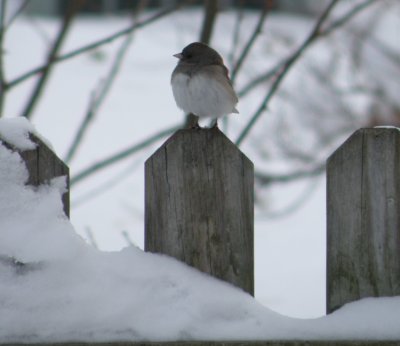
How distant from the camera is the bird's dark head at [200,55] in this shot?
2.46m

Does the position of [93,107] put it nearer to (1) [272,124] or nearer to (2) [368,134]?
(2) [368,134]

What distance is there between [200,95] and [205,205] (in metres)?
0.64

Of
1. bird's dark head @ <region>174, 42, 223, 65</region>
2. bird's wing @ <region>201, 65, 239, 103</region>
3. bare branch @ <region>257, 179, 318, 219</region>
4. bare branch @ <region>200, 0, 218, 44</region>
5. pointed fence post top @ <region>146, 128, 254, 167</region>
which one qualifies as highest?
bare branch @ <region>200, 0, 218, 44</region>

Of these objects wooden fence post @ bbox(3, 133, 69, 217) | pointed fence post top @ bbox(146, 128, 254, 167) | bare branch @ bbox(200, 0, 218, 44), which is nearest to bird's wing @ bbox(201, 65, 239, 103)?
bare branch @ bbox(200, 0, 218, 44)

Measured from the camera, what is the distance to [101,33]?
1400cm

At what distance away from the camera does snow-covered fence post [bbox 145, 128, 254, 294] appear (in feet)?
6.11

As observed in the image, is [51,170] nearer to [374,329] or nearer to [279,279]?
[374,329]

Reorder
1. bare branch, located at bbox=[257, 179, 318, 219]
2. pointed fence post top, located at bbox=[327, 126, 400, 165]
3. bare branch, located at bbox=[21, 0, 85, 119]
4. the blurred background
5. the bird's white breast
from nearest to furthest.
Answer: pointed fence post top, located at bbox=[327, 126, 400, 165]
the bird's white breast
bare branch, located at bbox=[21, 0, 85, 119]
the blurred background
bare branch, located at bbox=[257, 179, 318, 219]

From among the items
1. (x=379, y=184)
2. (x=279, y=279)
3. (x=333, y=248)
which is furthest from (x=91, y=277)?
(x=279, y=279)

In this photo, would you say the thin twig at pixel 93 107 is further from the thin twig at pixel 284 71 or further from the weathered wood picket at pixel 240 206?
the weathered wood picket at pixel 240 206

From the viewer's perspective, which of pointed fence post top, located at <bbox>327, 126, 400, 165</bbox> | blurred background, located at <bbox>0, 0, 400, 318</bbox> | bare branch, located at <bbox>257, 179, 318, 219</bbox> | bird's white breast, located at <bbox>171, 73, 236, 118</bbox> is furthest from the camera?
bare branch, located at <bbox>257, 179, 318, 219</bbox>

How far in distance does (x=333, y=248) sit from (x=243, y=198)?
23 cm

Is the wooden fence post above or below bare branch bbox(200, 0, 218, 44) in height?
below

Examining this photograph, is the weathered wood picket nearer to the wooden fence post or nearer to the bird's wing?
the wooden fence post
